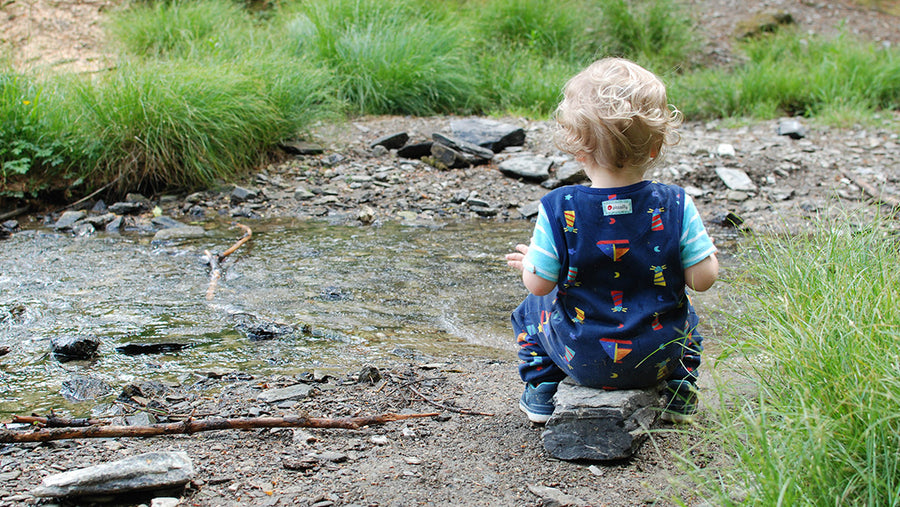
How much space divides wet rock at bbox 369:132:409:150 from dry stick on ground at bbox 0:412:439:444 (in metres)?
4.94

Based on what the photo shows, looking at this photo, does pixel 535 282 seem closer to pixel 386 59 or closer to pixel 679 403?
pixel 679 403

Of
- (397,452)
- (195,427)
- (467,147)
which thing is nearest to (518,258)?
(397,452)

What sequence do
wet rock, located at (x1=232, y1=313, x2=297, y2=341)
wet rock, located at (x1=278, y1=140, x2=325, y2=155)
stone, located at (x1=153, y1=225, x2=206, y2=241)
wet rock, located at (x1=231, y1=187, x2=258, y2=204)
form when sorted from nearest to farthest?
wet rock, located at (x1=232, y1=313, x2=297, y2=341)
stone, located at (x1=153, y1=225, x2=206, y2=241)
wet rock, located at (x1=231, y1=187, x2=258, y2=204)
wet rock, located at (x1=278, y1=140, x2=325, y2=155)

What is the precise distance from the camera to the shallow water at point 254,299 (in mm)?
2904

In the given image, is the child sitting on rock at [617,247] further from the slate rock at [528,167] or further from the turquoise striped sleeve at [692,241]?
the slate rock at [528,167]

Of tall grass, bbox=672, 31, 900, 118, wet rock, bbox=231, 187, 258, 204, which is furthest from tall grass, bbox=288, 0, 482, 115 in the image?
tall grass, bbox=672, 31, 900, 118

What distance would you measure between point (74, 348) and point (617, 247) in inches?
85.6

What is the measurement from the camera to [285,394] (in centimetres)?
251

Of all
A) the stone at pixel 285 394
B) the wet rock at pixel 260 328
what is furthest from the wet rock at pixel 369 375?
the wet rock at pixel 260 328

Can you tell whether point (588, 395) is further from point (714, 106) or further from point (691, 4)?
point (691, 4)

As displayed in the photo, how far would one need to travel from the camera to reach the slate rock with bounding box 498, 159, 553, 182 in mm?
6445

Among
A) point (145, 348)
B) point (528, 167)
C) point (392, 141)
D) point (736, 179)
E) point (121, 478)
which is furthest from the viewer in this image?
point (392, 141)

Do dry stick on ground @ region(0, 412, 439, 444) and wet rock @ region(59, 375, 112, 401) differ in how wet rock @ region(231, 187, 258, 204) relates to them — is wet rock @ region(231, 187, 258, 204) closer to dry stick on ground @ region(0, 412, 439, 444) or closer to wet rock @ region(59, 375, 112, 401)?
wet rock @ region(59, 375, 112, 401)

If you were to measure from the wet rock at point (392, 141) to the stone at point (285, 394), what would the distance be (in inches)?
183
